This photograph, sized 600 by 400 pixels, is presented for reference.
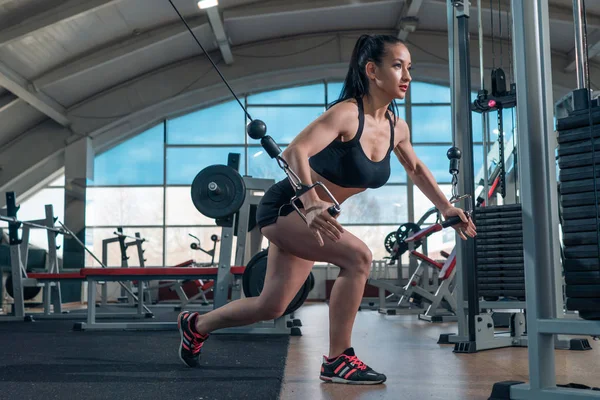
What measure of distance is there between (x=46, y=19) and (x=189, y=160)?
382 centimetres

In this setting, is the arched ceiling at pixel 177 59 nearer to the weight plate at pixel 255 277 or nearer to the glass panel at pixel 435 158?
the glass panel at pixel 435 158

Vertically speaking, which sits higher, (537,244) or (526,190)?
(526,190)

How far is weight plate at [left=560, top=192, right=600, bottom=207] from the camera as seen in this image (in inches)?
53.2

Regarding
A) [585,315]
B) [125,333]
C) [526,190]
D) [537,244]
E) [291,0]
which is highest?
[291,0]

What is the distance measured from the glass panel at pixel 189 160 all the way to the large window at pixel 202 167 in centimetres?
2

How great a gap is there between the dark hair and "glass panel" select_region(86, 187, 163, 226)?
950 centimetres

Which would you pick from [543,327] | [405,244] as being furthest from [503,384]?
[405,244]

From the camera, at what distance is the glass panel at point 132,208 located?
1118 centimetres

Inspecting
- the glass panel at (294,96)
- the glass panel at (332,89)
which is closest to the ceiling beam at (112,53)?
the glass panel at (294,96)

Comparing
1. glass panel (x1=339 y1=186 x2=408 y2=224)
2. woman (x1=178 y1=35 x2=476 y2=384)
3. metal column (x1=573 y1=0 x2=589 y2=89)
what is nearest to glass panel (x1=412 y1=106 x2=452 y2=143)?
glass panel (x1=339 y1=186 x2=408 y2=224)

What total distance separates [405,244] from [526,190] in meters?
4.85

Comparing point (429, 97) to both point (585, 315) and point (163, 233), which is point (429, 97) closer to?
point (163, 233)

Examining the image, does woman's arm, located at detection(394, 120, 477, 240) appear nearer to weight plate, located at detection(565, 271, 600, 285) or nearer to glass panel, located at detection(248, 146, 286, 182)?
weight plate, located at detection(565, 271, 600, 285)

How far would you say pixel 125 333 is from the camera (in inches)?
158
